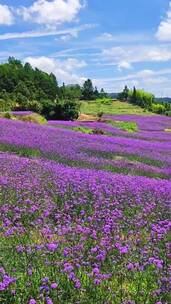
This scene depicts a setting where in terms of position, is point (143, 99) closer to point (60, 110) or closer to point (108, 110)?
point (108, 110)

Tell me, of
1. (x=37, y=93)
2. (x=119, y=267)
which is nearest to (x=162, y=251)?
(x=119, y=267)

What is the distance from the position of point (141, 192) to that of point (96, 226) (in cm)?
239

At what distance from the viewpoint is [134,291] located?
5215 mm

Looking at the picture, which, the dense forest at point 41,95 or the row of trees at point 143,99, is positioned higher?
the dense forest at point 41,95

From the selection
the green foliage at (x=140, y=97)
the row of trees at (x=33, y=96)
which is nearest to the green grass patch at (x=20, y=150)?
the row of trees at (x=33, y=96)

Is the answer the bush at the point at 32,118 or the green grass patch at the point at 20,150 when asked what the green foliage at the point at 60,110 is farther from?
the green grass patch at the point at 20,150

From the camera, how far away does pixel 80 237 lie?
250 inches

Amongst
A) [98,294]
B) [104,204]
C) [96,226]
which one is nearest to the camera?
Answer: [98,294]

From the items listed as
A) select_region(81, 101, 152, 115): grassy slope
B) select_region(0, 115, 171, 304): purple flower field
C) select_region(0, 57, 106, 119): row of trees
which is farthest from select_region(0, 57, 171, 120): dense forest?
select_region(0, 115, 171, 304): purple flower field

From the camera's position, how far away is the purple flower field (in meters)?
4.88

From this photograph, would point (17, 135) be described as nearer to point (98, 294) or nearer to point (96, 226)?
point (96, 226)

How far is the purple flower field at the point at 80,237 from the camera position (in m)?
4.88

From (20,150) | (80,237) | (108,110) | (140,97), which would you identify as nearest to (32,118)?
(20,150)

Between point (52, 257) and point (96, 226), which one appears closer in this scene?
point (52, 257)
